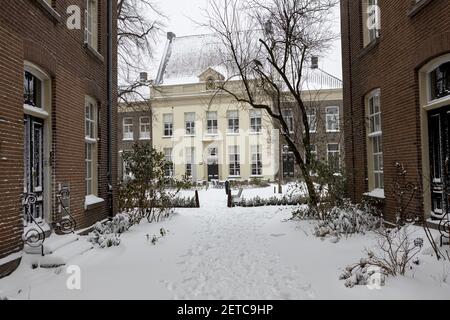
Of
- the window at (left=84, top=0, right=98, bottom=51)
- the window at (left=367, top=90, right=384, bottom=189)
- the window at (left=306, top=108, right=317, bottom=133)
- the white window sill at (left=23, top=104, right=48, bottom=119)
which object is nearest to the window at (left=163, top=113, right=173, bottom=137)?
the window at (left=306, top=108, right=317, bottom=133)

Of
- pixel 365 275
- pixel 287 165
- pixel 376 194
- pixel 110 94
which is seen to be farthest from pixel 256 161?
pixel 365 275

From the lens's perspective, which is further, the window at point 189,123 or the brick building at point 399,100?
the window at point 189,123

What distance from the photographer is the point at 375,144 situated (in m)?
9.71

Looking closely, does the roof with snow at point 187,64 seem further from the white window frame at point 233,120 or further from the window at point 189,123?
the white window frame at point 233,120

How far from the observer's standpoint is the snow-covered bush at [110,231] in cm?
720

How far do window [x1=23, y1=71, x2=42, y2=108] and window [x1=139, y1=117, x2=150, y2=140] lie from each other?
28.6 meters

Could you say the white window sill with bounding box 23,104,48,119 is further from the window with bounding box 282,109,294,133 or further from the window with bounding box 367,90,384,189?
the window with bounding box 282,109,294,133

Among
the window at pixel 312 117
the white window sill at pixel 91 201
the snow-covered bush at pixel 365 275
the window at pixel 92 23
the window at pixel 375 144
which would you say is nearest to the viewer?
the snow-covered bush at pixel 365 275

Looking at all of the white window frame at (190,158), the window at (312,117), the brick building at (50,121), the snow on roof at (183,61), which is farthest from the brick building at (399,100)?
the snow on roof at (183,61)

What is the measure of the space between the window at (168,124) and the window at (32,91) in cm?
2713

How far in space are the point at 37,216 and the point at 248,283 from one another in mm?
4301

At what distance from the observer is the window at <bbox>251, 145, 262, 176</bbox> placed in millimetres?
32094

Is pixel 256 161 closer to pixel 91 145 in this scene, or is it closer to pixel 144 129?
pixel 144 129

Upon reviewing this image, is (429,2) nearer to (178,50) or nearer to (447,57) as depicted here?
(447,57)
